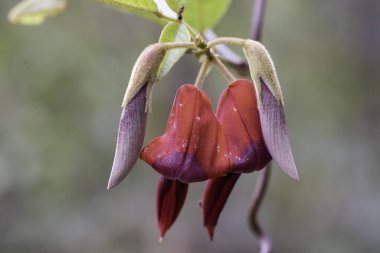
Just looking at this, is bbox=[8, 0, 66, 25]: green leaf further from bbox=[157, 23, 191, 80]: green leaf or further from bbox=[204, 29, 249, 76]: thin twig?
bbox=[157, 23, 191, 80]: green leaf

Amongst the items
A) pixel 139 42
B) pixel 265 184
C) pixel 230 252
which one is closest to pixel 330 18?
pixel 139 42

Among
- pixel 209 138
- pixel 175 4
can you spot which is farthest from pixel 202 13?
pixel 209 138

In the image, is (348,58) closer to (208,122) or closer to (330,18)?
(330,18)

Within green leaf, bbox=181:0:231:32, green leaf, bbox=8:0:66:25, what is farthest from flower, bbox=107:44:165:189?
green leaf, bbox=8:0:66:25

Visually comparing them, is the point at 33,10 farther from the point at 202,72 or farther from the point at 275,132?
the point at 275,132

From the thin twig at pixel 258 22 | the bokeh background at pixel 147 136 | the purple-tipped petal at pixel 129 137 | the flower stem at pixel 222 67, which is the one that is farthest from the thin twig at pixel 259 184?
the bokeh background at pixel 147 136
